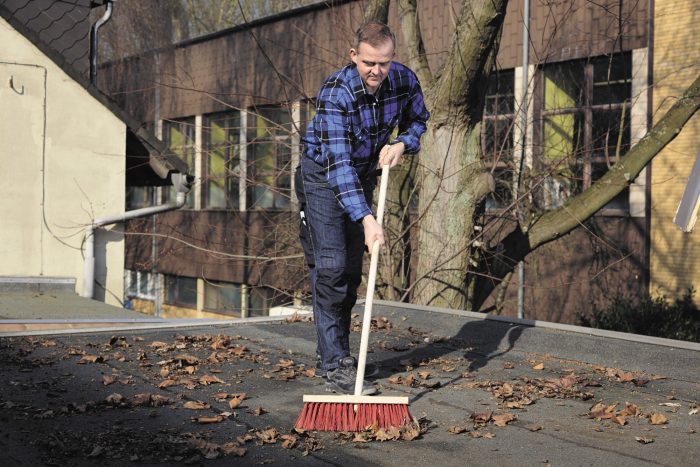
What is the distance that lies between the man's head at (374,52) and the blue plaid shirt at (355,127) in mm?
143

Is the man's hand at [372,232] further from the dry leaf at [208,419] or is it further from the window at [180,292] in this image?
the window at [180,292]

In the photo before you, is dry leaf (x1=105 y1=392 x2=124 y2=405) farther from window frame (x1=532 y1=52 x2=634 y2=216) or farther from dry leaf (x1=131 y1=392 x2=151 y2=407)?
window frame (x1=532 y1=52 x2=634 y2=216)

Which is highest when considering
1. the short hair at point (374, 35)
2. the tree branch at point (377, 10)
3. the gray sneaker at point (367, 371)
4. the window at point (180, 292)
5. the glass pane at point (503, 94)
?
the tree branch at point (377, 10)

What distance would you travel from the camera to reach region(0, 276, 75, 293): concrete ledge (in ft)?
37.0

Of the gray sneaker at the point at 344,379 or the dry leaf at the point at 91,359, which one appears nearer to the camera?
the gray sneaker at the point at 344,379

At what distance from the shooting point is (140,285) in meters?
29.7

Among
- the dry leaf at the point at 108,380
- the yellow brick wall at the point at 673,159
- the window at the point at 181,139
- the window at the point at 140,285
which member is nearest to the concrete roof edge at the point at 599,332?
the dry leaf at the point at 108,380

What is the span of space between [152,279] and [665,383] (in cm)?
2457

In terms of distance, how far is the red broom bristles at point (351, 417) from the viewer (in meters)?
4.37

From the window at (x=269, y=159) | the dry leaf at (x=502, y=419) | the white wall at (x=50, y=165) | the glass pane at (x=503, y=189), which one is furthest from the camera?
the window at (x=269, y=159)

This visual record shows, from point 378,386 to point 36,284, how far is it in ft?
24.5

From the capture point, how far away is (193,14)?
104ft

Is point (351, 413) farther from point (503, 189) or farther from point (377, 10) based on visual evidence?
point (503, 189)

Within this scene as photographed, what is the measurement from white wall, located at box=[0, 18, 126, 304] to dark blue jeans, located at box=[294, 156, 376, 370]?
714cm
